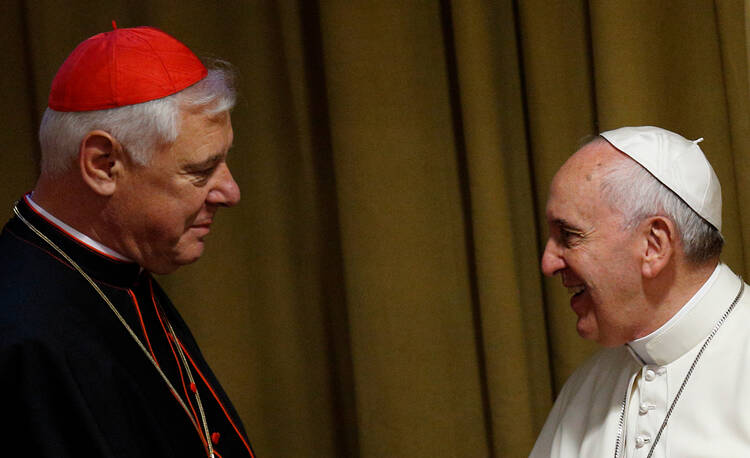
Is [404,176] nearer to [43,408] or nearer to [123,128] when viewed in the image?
[123,128]

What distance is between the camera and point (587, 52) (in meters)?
3.06

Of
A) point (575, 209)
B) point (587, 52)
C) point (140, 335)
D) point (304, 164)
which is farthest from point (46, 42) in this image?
point (575, 209)

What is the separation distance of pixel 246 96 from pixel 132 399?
1.80 metres

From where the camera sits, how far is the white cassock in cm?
191

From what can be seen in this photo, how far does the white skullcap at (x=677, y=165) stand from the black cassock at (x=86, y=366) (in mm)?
1217

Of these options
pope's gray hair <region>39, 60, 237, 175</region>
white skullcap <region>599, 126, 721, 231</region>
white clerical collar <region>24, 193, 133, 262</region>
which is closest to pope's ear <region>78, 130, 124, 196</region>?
pope's gray hair <region>39, 60, 237, 175</region>

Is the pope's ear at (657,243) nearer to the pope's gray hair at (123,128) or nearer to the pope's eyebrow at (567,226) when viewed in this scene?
the pope's eyebrow at (567,226)

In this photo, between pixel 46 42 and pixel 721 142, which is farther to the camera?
pixel 46 42

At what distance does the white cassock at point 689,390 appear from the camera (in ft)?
6.28

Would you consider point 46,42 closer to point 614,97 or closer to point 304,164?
point 304,164

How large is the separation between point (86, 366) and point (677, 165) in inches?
55.2

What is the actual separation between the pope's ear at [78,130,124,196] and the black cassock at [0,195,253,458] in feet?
0.50

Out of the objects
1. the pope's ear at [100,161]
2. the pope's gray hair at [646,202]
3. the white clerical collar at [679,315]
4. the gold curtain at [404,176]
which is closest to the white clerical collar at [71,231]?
the pope's ear at [100,161]

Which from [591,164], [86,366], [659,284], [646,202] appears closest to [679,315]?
[659,284]
